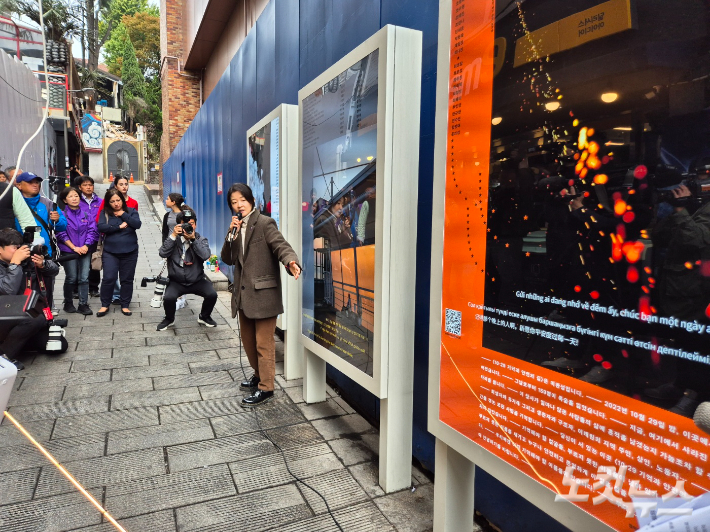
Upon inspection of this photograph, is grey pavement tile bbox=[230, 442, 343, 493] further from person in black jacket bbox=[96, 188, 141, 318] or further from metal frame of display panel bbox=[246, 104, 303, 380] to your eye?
person in black jacket bbox=[96, 188, 141, 318]

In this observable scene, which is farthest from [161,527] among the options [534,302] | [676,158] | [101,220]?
[101,220]

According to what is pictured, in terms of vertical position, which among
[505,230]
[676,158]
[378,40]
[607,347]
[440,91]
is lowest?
[607,347]

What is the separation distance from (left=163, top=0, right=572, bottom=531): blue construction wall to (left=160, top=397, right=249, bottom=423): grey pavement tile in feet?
3.05

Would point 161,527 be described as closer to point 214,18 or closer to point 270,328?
point 270,328

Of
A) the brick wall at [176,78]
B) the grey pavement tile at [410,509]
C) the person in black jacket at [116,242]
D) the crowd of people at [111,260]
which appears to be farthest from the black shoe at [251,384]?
the brick wall at [176,78]

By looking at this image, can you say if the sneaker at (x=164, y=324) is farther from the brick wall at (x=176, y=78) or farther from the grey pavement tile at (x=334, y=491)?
the brick wall at (x=176, y=78)

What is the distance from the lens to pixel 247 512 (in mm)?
2414

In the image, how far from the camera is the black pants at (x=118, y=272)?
6.30 metres

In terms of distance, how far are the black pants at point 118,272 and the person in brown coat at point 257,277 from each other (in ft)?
10.5

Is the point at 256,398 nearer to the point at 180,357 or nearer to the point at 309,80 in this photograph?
the point at 180,357

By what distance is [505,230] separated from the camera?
1729 millimetres

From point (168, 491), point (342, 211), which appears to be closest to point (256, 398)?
point (168, 491)

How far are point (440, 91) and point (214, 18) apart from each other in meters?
12.4

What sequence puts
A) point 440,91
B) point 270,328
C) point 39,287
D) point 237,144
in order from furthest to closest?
1. point 237,144
2. point 39,287
3. point 270,328
4. point 440,91
